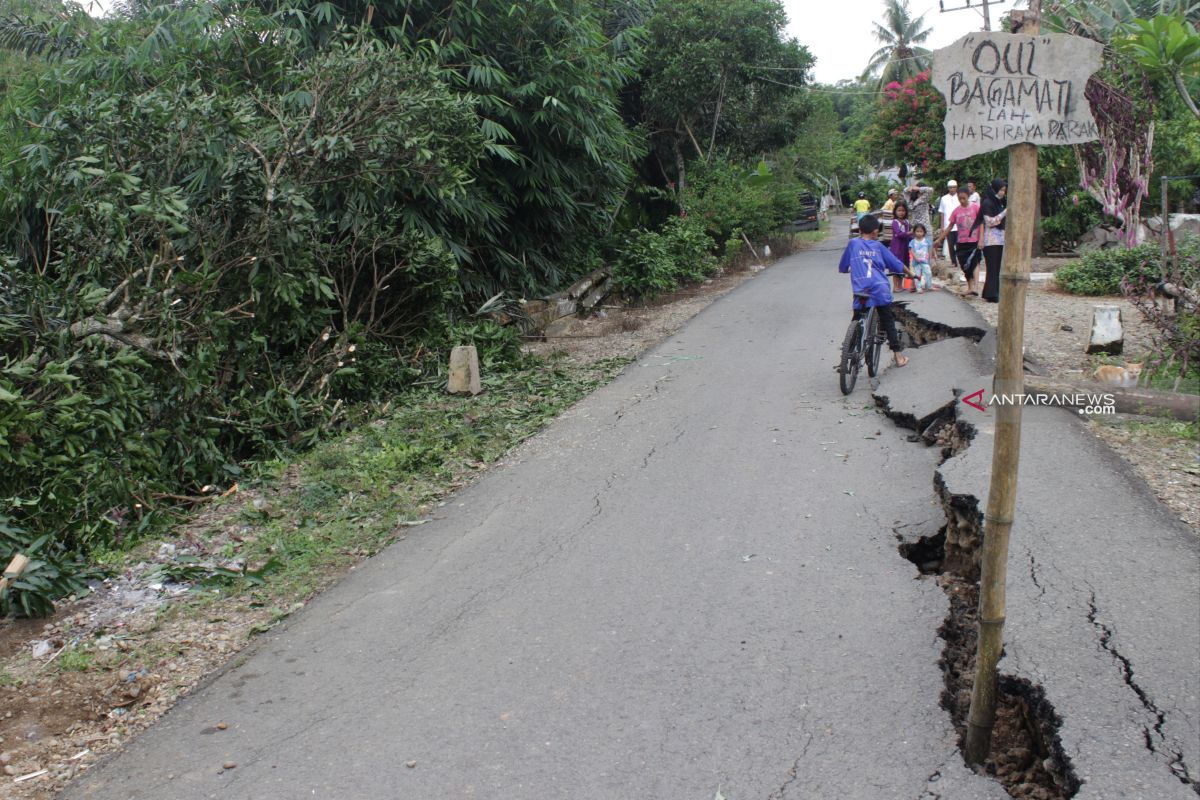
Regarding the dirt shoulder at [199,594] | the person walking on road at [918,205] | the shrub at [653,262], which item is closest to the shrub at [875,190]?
the shrub at [653,262]

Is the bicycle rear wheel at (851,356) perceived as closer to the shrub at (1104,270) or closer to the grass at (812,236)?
the shrub at (1104,270)

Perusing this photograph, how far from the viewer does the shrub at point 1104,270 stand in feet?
47.9

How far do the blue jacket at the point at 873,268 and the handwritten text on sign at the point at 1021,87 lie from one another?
5.89m

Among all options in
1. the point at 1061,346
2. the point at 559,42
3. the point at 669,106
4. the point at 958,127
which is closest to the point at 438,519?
the point at 958,127

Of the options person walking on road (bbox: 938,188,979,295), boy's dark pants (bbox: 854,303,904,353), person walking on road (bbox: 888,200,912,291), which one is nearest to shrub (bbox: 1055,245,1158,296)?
person walking on road (bbox: 938,188,979,295)

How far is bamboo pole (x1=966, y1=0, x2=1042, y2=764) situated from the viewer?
3170mm

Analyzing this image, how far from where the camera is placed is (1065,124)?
10.5 ft

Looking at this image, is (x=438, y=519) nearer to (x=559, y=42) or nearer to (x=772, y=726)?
(x=772, y=726)

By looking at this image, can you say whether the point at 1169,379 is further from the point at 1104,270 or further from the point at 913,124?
the point at 913,124

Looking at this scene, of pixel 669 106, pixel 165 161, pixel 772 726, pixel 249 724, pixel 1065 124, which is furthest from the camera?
pixel 669 106

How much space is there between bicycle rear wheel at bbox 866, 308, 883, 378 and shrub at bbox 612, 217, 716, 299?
8.42m

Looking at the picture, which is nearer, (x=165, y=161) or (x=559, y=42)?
(x=165, y=161)

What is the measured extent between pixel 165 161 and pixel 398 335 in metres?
3.35

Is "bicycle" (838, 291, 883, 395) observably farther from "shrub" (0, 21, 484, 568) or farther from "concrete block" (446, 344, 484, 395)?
"shrub" (0, 21, 484, 568)
